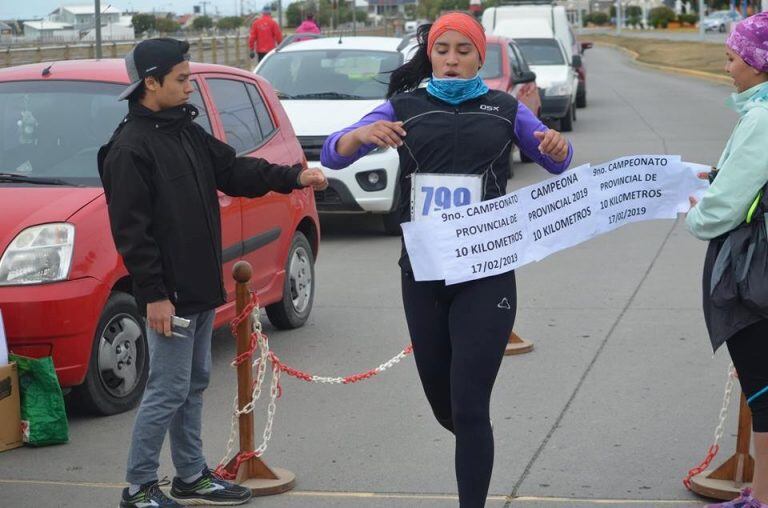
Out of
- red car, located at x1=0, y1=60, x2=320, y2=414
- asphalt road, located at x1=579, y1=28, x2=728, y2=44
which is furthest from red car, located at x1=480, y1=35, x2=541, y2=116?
asphalt road, located at x1=579, y1=28, x2=728, y2=44

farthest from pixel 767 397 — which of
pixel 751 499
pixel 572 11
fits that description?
pixel 572 11

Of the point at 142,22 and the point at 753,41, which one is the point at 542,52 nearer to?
the point at 142,22

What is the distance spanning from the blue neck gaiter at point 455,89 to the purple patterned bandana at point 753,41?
0.92 metres

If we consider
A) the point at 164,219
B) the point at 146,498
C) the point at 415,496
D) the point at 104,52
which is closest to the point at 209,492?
the point at 146,498

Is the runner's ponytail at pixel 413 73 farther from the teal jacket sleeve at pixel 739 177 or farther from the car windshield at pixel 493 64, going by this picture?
the car windshield at pixel 493 64

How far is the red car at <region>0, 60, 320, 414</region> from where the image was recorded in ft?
19.9

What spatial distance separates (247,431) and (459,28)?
2032 millimetres

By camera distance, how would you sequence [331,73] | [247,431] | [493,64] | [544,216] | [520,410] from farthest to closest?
[493,64] < [331,73] < [520,410] < [247,431] < [544,216]

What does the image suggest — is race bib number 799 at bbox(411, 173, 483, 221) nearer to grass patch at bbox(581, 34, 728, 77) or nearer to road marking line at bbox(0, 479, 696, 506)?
road marking line at bbox(0, 479, 696, 506)

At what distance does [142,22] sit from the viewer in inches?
536

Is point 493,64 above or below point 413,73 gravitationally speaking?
below

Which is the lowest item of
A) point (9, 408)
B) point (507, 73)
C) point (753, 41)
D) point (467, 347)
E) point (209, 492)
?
point (209, 492)

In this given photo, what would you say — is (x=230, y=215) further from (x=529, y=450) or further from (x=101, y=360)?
(x=529, y=450)

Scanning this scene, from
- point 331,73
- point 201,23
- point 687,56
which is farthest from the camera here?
point 687,56
